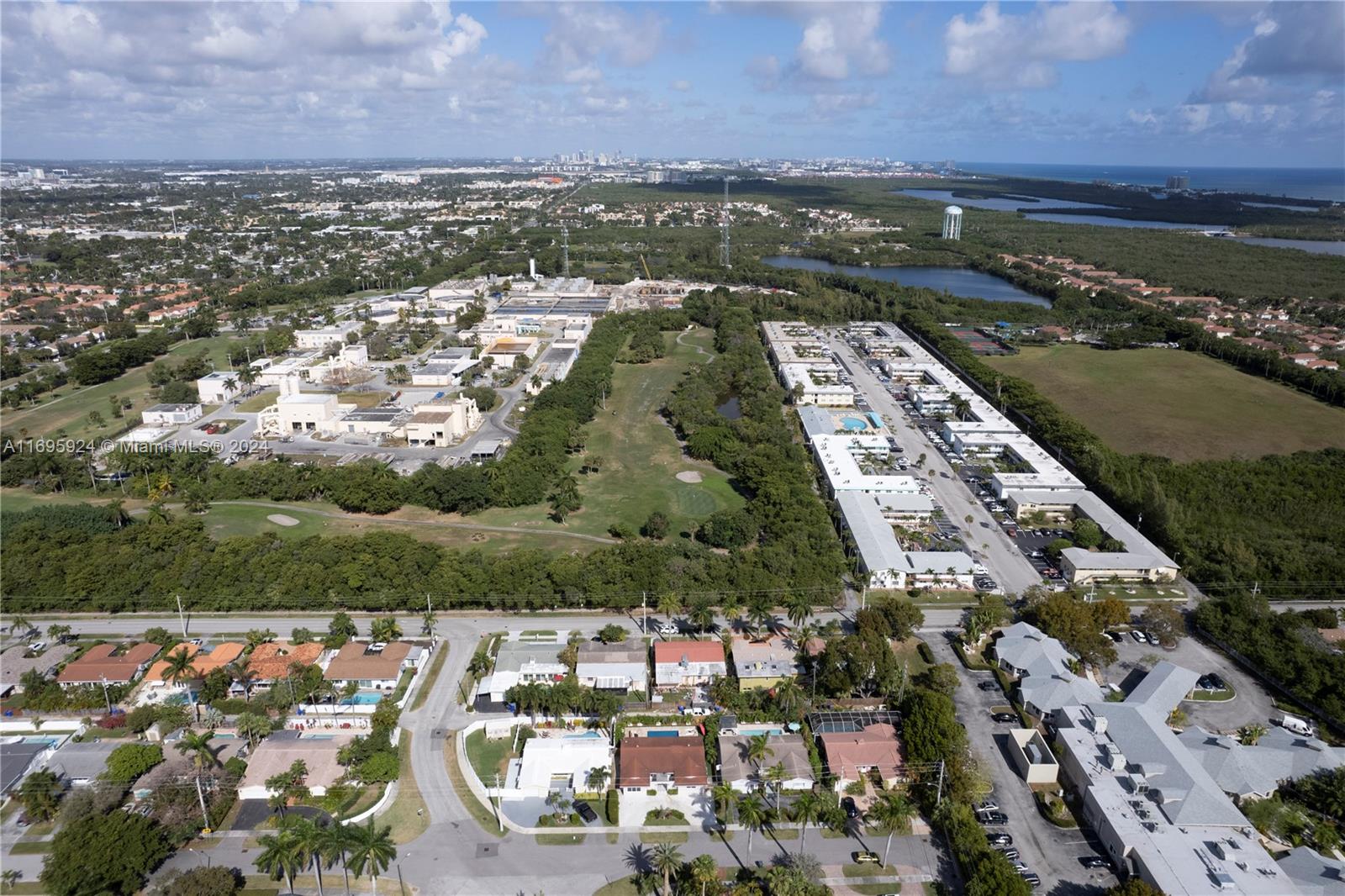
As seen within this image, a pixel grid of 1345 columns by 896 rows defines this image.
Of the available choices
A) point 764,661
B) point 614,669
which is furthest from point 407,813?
point 764,661

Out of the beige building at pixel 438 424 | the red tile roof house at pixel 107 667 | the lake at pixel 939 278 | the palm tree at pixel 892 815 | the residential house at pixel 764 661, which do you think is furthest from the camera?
the lake at pixel 939 278

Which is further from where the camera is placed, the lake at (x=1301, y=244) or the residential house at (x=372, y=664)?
the lake at (x=1301, y=244)

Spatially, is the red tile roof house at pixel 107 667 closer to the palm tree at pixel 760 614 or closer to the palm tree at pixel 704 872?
the palm tree at pixel 704 872

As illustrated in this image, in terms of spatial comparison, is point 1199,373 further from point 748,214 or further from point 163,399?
point 748,214

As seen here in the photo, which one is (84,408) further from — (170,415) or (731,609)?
(731,609)

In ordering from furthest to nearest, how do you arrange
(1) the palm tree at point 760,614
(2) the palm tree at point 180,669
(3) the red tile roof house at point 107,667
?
(1) the palm tree at point 760,614 < (3) the red tile roof house at point 107,667 < (2) the palm tree at point 180,669

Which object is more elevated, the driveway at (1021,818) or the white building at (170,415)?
the white building at (170,415)

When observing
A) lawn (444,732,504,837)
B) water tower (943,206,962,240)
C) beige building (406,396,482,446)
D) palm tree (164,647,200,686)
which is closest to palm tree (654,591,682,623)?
lawn (444,732,504,837)

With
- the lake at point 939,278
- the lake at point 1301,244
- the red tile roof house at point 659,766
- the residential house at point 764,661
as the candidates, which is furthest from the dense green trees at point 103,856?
the lake at point 1301,244
